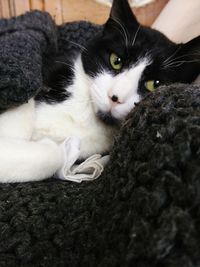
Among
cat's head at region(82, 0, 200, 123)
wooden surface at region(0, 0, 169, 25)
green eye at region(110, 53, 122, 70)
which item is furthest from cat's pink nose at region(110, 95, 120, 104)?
wooden surface at region(0, 0, 169, 25)

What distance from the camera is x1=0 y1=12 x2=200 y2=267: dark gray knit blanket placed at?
45 centimetres

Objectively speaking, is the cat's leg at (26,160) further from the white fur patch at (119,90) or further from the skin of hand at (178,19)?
the skin of hand at (178,19)

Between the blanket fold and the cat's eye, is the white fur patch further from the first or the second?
the blanket fold

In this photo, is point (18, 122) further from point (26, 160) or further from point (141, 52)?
point (141, 52)

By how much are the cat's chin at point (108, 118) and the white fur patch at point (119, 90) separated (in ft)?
0.04

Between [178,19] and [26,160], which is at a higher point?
[178,19]

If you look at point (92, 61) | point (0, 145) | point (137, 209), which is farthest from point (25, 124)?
point (137, 209)

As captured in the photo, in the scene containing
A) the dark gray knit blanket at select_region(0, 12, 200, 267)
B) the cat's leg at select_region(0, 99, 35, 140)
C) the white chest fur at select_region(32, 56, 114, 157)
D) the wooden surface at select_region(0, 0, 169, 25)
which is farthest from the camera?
the wooden surface at select_region(0, 0, 169, 25)

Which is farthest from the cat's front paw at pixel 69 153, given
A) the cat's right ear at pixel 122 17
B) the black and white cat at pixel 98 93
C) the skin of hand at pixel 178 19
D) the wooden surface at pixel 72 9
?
the wooden surface at pixel 72 9

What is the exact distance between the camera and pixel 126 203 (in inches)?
21.4

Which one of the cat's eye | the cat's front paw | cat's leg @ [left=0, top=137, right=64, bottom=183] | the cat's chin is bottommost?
the cat's front paw

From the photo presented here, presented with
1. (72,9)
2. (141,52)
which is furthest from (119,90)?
(72,9)

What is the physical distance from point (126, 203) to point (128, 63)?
504 mm

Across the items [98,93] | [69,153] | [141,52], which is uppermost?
[141,52]
